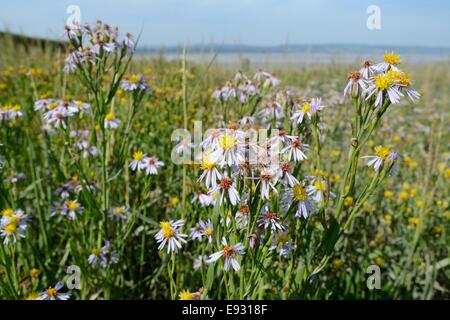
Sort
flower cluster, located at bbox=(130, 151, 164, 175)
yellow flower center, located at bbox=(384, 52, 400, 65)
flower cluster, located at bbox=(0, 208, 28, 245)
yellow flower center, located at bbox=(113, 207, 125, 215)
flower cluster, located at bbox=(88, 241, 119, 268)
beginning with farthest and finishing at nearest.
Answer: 1. yellow flower center, located at bbox=(113, 207, 125, 215)
2. flower cluster, located at bbox=(130, 151, 164, 175)
3. flower cluster, located at bbox=(88, 241, 119, 268)
4. flower cluster, located at bbox=(0, 208, 28, 245)
5. yellow flower center, located at bbox=(384, 52, 400, 65)

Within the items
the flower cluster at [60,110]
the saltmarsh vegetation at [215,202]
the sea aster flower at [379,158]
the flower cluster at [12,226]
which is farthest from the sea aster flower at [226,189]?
the flower cluster at [60,110]

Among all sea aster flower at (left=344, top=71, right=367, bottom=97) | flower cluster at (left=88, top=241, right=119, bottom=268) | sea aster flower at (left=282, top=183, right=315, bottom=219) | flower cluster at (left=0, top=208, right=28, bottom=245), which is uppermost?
sea aster flower at (left=344, top=71, right=367, bottom=97)

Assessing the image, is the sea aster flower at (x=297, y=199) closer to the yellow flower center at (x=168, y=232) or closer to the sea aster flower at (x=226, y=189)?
the sea aster flower at (x=226, y=189)

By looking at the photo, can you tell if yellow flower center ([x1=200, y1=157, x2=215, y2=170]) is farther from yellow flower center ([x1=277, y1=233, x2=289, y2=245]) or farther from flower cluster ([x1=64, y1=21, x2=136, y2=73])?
flower cluster ([x1=64, y1=21, x2=136, y2=73])

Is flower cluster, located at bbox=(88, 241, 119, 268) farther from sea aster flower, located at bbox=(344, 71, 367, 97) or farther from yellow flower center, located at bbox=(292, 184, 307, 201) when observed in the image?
sea aster flower, located at bbox=(344, 71, 367, 97)

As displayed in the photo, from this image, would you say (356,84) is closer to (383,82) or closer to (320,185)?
(383,82)

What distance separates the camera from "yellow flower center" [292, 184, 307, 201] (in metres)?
1.26

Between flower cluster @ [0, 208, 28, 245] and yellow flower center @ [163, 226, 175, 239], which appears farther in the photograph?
flower cluster @ [0, 208, 28, 245]

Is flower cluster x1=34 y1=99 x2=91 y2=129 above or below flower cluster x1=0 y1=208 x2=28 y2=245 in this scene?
above

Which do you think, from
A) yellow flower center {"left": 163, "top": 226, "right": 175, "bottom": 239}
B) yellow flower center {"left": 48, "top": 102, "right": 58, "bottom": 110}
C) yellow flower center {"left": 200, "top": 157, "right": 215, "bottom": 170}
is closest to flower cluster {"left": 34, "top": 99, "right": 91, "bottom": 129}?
yellow flower center {"left": 48, "top": 102, "right": 58, "bottom": 110}

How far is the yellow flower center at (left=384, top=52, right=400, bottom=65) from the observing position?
4.44 ft

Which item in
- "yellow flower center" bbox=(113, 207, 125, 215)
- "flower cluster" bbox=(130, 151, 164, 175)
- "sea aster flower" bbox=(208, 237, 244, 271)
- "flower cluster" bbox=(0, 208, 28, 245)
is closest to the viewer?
"sea aster flower" bbox=(208, 237, 244, 271)
